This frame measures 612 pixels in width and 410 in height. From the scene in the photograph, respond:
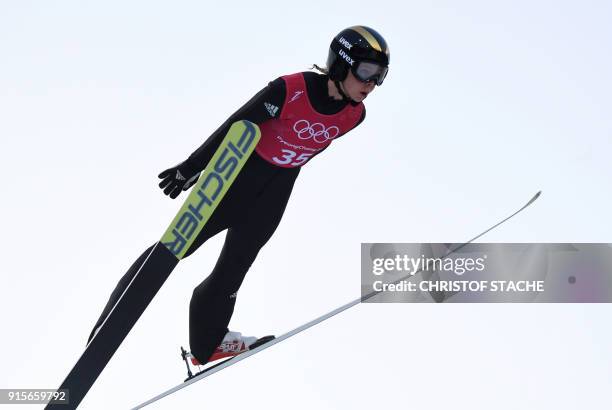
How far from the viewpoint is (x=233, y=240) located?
531cm

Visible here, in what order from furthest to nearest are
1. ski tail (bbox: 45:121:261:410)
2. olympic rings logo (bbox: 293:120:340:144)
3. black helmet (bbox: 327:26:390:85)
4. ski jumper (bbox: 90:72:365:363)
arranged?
1. olympic rings logo (bbox: 293:120:340:144)
2. ski jumper (bbox: 90:72:365:363)
3. black helmet (bbox: 327:26:390:85)
4. ski tail (bbox: 45:121:261:410)

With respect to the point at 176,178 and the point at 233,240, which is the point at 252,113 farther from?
the point at 233,240

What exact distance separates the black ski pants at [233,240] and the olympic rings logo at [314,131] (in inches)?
→ 11.4

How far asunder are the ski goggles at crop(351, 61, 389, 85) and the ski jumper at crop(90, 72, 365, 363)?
280 mm

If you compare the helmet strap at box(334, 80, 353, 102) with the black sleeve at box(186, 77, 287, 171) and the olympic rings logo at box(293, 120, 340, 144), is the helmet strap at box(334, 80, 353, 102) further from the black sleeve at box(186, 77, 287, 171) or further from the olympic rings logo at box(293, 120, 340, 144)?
the black sleeve at box(186, 77, 287, 171)

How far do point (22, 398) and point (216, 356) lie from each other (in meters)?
1.35

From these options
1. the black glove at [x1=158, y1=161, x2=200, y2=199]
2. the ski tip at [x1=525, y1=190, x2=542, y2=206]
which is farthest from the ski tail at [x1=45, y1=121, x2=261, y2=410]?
the ski tip at [x1=525, y1=190, x2=542, y2=206]

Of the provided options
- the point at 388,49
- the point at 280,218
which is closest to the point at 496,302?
the point at 280,218

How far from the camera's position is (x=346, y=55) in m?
4.93

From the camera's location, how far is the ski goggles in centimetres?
491

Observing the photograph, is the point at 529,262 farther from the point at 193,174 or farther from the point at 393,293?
the point at 193,174

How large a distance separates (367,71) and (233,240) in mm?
1406

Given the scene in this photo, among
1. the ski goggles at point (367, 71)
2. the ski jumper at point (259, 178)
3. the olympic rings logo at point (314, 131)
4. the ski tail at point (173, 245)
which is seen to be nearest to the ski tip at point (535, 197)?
the ski jumper at point (259, 178)

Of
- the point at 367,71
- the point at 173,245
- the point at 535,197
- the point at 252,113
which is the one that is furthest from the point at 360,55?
the point at 535,197
